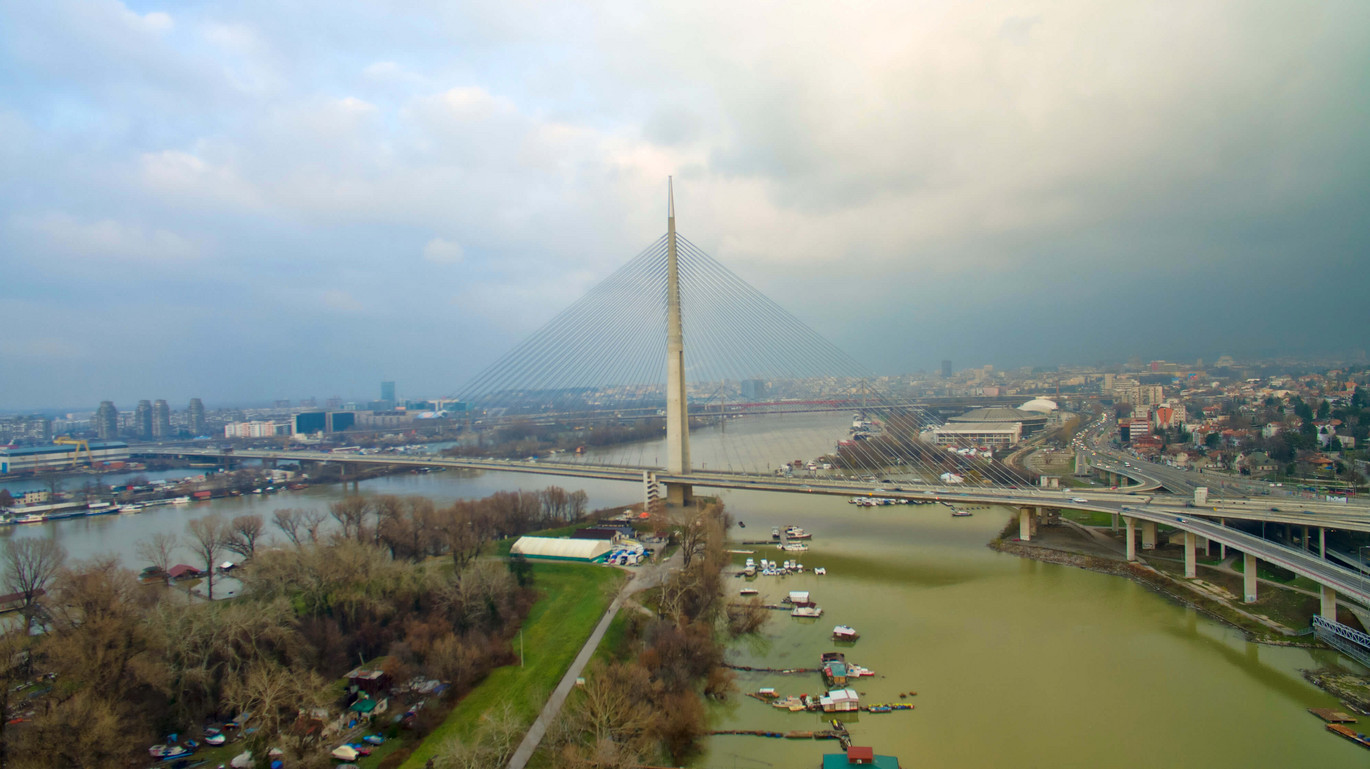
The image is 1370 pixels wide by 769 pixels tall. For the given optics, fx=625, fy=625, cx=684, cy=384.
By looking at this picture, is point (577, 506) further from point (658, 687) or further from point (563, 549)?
point (658, 687)

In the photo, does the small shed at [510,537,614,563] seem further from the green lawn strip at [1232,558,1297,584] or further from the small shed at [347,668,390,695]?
the green lawn strip at [1232,558,1297,584]

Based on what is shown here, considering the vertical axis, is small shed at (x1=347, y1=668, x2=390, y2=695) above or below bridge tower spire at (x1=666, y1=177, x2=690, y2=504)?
below

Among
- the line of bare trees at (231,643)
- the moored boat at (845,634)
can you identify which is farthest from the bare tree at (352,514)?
the moored boat at (845,634)

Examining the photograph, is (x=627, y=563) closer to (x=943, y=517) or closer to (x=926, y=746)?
(x=926, y=746)

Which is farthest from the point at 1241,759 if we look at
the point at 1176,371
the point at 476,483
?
the point at 1176,371

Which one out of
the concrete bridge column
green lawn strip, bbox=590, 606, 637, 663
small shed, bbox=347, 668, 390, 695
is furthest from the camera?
the concrete bridge column

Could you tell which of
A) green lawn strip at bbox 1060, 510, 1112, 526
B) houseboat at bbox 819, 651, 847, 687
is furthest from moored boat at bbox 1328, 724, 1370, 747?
green lawn strip at bbox 1060, 510, 1112, 526

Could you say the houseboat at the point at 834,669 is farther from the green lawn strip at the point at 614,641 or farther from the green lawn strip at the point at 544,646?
the green lawn strip at the point at 544,646
